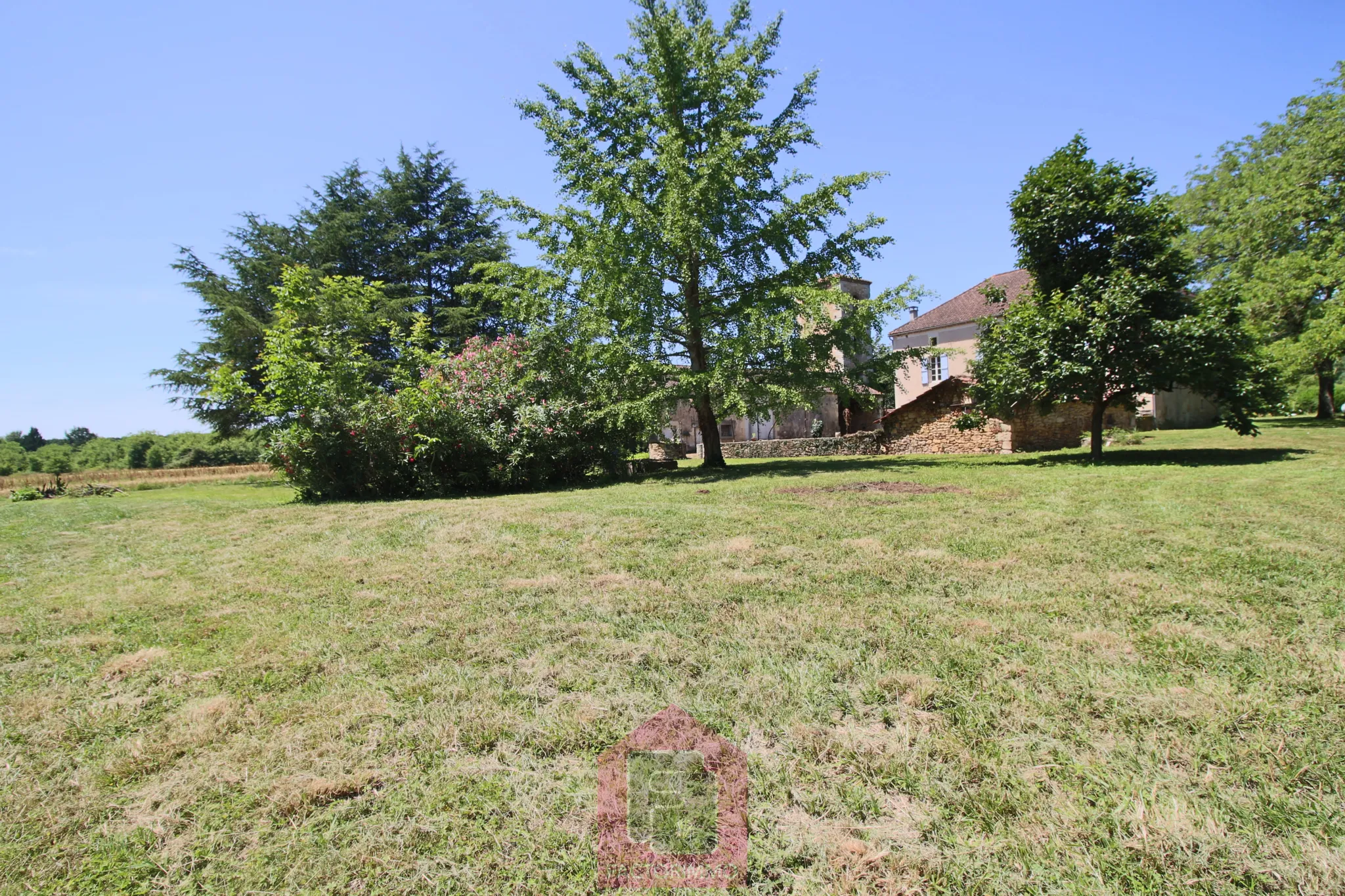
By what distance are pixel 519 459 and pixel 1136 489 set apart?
1052 cm

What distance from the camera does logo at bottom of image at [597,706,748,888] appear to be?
1.83 m

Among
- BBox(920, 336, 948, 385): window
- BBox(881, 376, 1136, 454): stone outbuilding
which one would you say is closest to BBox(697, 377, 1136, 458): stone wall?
BBox(881, 376, 1136, 454): stone outbuilding

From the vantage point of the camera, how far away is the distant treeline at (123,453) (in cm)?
3966

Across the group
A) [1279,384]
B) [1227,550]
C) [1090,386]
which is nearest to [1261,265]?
[1279,384]

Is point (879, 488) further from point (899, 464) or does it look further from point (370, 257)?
point (370, 257)

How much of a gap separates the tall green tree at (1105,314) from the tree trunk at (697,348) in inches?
265

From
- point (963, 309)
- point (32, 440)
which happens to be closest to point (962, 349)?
point (963, 309)

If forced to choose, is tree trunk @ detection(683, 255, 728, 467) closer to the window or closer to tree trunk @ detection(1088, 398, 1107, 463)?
tree trunk @ detection(1088, 398, 1107, 463)

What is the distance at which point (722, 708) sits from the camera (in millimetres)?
2676

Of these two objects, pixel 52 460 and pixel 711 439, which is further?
pixel 52 460

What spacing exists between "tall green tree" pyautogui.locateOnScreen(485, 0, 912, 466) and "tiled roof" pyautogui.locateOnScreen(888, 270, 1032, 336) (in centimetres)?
1851

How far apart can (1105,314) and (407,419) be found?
1422 centimetres

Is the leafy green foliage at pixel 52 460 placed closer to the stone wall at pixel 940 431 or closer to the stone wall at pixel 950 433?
the stone wall at pixel 950 433

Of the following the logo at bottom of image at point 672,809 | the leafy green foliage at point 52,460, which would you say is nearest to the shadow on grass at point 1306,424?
the logo at bottom of image at point 672,809
